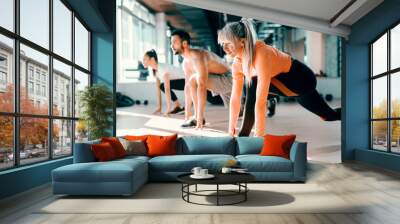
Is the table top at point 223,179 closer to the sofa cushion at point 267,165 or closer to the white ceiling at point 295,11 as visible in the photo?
the sofa cushion at point 267,165

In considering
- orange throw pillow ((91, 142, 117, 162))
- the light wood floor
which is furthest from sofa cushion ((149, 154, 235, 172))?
the light wood floor

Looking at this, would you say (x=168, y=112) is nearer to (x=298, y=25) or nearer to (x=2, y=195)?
(x=298, y=25)

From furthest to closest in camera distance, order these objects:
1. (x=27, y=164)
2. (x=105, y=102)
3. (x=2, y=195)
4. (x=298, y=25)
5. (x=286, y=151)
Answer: (x=298, y=25) < (x=105, y=102) < (x=286, y=151) < (x=27, y=164) < (x=2, y=195)

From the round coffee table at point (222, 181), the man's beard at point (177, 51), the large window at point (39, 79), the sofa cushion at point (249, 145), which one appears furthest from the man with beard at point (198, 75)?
the round coffee table at point (222, 181)

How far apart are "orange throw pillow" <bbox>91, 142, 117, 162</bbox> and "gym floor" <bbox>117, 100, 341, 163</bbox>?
10.4 feet

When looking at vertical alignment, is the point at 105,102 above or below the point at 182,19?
below

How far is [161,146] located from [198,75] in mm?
2671

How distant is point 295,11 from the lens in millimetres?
8391

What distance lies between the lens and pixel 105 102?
8.03 metres

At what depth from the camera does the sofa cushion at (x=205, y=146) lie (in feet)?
22.7

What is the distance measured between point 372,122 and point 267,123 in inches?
99.3

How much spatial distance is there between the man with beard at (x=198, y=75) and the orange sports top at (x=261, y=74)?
0.92ft

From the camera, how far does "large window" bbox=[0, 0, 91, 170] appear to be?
5.22m

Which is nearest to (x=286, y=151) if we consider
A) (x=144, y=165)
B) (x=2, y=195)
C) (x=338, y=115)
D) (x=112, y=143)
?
(x=144, y=165)
